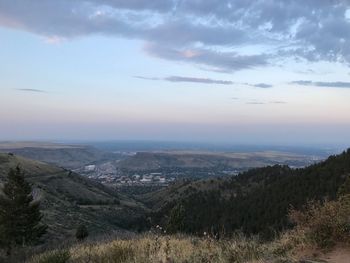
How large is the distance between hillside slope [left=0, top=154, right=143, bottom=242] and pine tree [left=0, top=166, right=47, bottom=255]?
1446 cm

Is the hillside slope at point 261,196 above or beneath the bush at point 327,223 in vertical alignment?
beneath

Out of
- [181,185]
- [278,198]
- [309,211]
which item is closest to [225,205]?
[278,198]

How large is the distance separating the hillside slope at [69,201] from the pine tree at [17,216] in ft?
47.4

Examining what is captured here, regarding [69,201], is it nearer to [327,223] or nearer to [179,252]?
[179,252]

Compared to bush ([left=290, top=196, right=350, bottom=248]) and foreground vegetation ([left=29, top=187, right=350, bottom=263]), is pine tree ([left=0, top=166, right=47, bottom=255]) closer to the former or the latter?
foreground vegetation ([left=29, top=187, right=350, bottom=263])

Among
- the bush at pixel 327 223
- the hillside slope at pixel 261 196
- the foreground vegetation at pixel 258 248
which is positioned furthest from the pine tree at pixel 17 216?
the bush at pixel 327 223

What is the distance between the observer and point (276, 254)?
7578 millimetres

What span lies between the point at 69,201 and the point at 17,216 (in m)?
58.7

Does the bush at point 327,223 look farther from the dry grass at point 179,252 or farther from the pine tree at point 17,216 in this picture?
the pine tree at point 17,216

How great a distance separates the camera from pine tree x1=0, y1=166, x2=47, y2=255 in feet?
117

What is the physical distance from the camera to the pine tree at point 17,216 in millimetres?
35562

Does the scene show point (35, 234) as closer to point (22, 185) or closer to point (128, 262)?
point (22, 185)

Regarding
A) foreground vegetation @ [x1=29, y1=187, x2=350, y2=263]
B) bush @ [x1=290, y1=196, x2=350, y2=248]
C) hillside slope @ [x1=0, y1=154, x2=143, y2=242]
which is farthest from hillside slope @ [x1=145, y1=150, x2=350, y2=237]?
bush @ [x1=290, y1=196, x2=350, y2=248]

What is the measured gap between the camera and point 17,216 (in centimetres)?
3653
